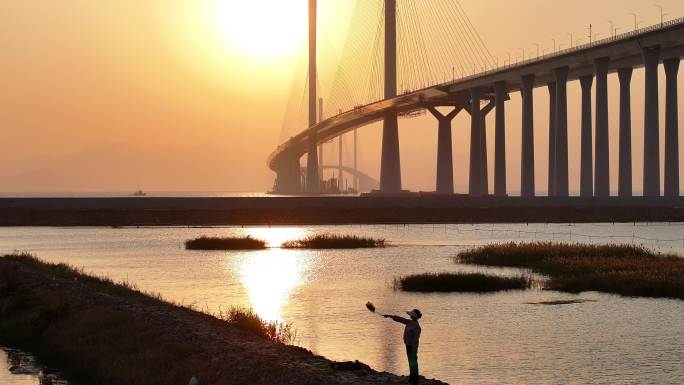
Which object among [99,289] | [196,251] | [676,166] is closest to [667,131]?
[676,166]

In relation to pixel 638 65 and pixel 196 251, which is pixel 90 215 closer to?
pixel 196 251

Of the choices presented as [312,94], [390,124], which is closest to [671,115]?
[390,124]

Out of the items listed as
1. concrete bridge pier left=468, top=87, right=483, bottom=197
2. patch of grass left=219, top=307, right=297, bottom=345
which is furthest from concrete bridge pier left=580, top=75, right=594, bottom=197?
patch of grass left=219, top=307, right=297, bottom=345

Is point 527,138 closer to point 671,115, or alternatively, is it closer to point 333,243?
point 671,115

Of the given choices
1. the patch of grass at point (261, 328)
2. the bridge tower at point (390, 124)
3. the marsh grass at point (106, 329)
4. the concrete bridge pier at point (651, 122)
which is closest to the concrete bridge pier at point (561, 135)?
the concrete bridge pier at point (651, 122)

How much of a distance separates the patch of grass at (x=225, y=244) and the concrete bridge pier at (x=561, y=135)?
45.9 meters

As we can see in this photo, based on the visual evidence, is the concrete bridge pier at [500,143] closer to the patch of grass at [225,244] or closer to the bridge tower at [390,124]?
the bridge tower at [390,124]

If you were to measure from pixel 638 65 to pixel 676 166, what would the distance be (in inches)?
403

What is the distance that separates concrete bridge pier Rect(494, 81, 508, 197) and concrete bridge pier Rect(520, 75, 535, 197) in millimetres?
2877

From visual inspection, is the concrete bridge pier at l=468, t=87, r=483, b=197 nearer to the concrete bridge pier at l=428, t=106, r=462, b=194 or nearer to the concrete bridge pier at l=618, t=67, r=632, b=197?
the concrete bridge pier at l=428, t=106, r=462, b=194

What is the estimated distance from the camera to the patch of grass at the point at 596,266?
3931cm

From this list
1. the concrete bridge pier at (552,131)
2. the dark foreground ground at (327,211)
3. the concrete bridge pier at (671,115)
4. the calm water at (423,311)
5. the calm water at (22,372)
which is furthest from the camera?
the concrete bridge pier at (552,131)

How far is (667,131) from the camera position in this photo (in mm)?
97375

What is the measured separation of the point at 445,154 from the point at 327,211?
28.4m
